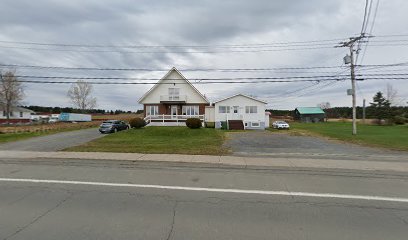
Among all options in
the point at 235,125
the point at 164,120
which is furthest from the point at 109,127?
the point at 235,125

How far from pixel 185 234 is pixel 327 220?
2571 millimetres

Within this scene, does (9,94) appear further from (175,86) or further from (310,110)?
(310,110)

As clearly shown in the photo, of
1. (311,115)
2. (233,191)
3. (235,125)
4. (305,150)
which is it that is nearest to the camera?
(233,191)

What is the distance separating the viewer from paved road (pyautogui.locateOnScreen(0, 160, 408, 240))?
4.13 m

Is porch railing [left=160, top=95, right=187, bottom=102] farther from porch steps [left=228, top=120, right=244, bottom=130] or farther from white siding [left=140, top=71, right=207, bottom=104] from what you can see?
porch steps [left=228, top=120, right=244, bottom=130]

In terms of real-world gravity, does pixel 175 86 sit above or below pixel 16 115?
above

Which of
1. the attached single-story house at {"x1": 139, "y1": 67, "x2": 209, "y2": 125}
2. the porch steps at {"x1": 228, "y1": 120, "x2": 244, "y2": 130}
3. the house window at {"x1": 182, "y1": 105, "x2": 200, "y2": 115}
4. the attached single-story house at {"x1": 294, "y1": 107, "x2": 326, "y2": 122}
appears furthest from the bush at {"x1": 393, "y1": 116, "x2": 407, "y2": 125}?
the house window at {"x1": 182, "y1": 105, "x2": 200, "y2": 115}

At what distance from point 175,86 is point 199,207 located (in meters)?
33.7

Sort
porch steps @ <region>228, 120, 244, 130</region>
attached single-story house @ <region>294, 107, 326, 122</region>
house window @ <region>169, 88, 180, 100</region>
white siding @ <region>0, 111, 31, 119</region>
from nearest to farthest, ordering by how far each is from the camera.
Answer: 1. porch steps @ <region>228, 120, 244, 130</region>
2. house window @ <region>169, 88, 180, 100</region>
3. white siding @ <region>0, 111, 31, 119</region>
4. attached single-story house @ <region>294, 107, 326, 122</region>

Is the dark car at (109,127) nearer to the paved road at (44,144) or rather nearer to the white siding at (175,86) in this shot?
the paved road at (44,144)

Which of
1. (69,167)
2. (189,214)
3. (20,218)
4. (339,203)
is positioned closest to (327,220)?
(339,203)

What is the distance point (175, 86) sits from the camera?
38.2m

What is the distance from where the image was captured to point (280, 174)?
28.4 feet

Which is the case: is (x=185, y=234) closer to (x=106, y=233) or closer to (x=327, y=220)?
(x=106, y=233)
